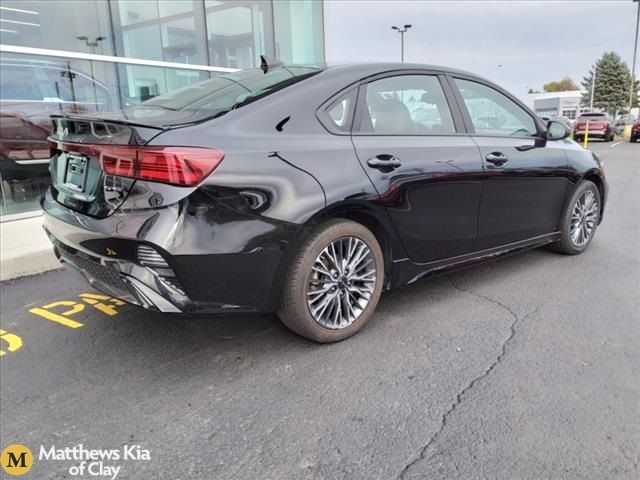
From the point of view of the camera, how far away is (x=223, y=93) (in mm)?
2939

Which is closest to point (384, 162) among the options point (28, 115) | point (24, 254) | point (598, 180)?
point (598, 180)

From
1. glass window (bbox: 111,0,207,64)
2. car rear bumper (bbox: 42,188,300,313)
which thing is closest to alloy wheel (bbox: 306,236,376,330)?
car rear bumper (bbox: 42,188,300,313)

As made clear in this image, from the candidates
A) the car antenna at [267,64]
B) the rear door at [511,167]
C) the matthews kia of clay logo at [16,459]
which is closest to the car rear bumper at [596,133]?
the rear door at [511,167]

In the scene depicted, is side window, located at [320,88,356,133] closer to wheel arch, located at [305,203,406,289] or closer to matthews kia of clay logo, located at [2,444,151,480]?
wheel arch, located at [305,203,406,289]

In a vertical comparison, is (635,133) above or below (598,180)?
below

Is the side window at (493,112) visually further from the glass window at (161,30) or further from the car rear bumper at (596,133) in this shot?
the car rear bumper at (596,133)

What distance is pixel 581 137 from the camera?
27062mm

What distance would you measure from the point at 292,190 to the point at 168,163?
0.62m

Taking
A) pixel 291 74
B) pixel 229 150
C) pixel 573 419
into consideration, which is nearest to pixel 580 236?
pixel 573 419

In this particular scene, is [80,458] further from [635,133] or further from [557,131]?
[635,133]

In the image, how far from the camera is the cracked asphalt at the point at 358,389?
6.75ft

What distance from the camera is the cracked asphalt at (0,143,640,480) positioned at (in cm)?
206

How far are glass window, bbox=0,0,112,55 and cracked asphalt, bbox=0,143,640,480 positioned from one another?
5462 millimetres

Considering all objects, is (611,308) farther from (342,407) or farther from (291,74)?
(291,74)
